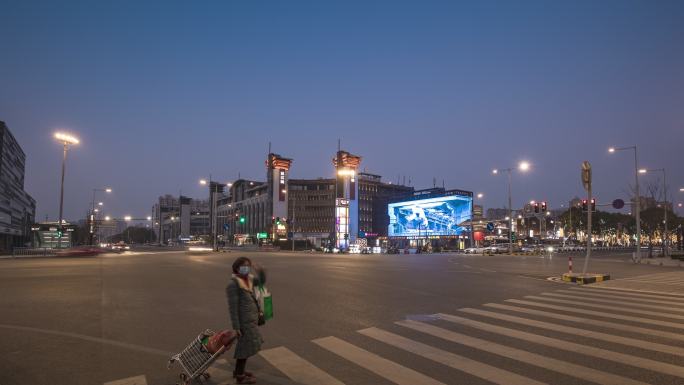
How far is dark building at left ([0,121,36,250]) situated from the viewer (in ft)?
239

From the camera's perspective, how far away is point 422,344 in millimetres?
8219

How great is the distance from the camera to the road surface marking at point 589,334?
7918 millimetres

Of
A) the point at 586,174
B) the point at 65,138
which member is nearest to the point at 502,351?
the point at 586,174

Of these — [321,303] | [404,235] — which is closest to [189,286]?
[321,303]

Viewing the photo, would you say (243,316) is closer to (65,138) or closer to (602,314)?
(602,314)

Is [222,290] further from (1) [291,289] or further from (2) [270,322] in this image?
(2) [270,322]

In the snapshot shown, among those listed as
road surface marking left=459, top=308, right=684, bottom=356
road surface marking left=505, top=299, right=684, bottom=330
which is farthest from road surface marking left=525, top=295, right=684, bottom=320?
road surface marking left=459, top=308, right=684, bottom=356

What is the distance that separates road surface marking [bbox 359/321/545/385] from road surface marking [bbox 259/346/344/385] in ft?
6.10

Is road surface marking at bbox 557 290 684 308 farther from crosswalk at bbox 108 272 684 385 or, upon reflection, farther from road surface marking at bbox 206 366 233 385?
road surface marking at bbox 206 366 233 385

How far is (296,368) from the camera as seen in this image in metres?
6.78

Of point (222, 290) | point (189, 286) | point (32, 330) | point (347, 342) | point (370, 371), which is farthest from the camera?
point (189, 286)

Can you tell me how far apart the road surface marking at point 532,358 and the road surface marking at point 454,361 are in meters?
0.72

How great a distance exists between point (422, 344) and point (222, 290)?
974 cm

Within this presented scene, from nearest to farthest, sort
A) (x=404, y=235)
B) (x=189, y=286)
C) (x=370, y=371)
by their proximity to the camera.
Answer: (x=370, y=371)
(x=189, y=286)
(x=404, y=235)
